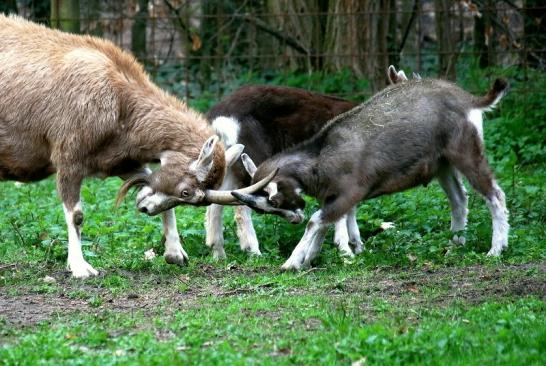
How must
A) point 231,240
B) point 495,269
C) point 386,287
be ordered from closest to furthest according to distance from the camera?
point 386,287 → point 495,269 → point 231,240

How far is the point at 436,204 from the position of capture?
10.7 meters

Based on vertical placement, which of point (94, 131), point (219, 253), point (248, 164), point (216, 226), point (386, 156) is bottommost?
point (219, 253)

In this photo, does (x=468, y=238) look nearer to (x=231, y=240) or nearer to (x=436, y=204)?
(x=436, y=204)

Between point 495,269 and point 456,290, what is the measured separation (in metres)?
0.86

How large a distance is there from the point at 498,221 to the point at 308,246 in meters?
1.77

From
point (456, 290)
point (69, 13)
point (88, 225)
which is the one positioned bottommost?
point (88, 225)

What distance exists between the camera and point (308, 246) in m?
8.48

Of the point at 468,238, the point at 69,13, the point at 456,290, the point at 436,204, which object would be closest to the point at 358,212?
the point at 436,204

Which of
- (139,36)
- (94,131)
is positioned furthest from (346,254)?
(139,36)

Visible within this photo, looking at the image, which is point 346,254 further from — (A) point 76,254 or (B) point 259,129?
(A) point 76,254

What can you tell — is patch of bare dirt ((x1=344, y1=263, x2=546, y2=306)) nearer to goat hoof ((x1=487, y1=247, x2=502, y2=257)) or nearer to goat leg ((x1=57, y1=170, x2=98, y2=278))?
goat hoof ((x1=487, y1=247, x2=502, y2=257))

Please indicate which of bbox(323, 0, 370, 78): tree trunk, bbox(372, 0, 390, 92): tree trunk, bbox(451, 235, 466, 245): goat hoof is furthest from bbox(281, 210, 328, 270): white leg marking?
bbox(323, 0, 370, 78): tree trunk

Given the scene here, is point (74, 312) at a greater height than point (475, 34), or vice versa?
point (475, 34)

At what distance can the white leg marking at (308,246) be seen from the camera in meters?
8.42
